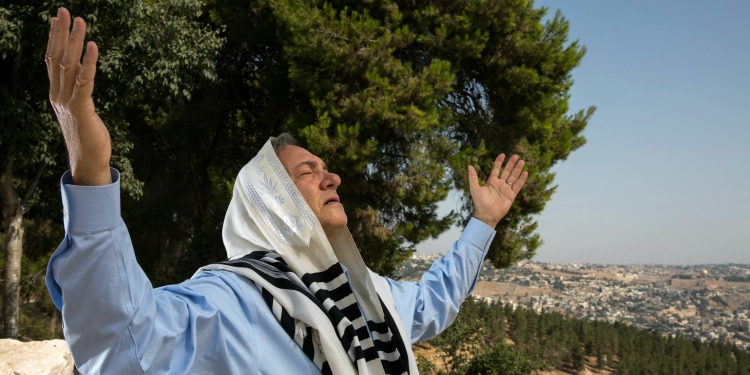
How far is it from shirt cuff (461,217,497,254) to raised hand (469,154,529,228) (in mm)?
38

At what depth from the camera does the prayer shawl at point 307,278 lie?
1.21 m

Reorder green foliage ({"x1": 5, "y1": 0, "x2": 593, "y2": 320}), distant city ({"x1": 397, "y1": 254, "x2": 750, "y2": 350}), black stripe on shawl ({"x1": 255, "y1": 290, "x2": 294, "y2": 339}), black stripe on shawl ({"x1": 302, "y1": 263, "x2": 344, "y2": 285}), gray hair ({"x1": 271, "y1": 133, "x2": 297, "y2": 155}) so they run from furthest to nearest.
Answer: distant city ({"x1": 397, "y1": 254, "x2": 750, "y2": 350})
green foliage ({"x1": 5, "y1": 0, "x2": 593, "y2": 320})
gray hair ({"x1": 271, "y1": 133, "x2": 297, "y2": 155})
black stripe on shawl ({"x1": 302, "y1": 263, "x2": 344, "y2": 285})
black stripe on shawl ({"x1": 255, "y1": 290, "x2": 294, "y2": 339})

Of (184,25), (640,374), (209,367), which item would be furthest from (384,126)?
(640,374)

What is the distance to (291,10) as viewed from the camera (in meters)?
8.91

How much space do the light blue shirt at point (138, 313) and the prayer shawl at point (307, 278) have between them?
4cm

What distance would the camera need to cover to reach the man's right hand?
2.65ft

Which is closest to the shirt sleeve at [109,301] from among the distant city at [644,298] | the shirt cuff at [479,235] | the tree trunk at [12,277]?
the shirt cuff at [479,235]

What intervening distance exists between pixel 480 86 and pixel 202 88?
18.7 ft

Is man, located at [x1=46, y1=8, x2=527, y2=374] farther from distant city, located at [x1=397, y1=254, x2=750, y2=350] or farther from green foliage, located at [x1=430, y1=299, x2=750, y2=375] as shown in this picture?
distant city, located at [x1=397, y1=254, x2=750, y2=350]

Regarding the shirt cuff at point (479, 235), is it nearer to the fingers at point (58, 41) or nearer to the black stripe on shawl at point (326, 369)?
the black stripe on shawl at point (326, 369)

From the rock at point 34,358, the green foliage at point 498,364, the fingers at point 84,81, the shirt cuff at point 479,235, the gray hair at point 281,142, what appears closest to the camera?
the fingers at point 84,81

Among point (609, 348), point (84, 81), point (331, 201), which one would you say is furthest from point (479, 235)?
point (609, 348)

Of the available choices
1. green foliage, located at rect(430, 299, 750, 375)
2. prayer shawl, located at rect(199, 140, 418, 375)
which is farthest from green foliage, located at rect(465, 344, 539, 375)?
green foliage, located at rect(430, 299, 750, 375)

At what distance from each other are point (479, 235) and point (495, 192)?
246 millimetres
